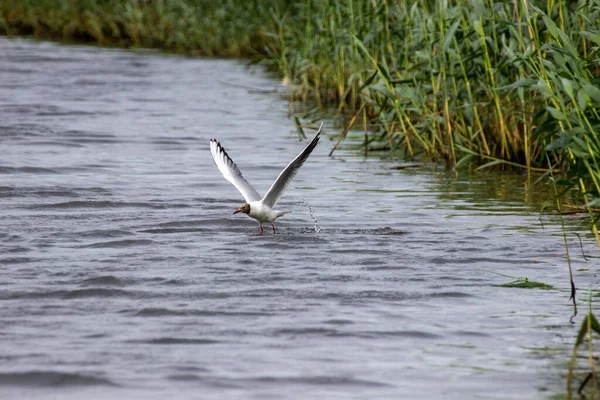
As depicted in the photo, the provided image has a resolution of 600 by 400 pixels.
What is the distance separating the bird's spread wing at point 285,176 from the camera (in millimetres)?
7688

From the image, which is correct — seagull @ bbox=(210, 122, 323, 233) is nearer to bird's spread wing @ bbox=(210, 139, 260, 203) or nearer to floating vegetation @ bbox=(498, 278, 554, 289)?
bird's spread wing @ bbox=(210, 139, 260, 203)

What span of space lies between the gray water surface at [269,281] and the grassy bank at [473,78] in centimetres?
42

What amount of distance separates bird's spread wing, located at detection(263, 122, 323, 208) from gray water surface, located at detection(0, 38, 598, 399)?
0.90ft

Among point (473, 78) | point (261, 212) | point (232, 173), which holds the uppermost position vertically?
point (473, 78)

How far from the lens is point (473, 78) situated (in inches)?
403

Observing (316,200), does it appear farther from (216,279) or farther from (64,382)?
(64,382)

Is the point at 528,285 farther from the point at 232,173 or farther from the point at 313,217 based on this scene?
the point at 232,173

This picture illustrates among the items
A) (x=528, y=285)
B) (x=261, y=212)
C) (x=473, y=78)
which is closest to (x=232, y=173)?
(x=261, y=212)

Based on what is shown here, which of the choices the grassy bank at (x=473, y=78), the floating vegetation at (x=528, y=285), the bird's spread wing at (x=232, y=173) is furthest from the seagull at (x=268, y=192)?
the floating vegetation at (x=528, y=285)

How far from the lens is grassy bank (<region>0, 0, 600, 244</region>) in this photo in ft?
21.5

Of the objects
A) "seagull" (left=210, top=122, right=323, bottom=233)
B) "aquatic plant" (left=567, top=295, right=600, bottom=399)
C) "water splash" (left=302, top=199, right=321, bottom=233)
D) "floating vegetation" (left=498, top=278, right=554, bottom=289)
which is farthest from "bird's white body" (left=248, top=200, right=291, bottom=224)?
"aquatic plant" (left=567, top=295, right=600, bottom=399)

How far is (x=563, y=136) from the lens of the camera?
6.03 metres

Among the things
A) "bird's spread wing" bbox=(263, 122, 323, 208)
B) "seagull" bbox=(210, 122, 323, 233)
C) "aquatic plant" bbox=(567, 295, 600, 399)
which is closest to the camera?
"aquatic plant" bbox=(567, 295, 600, 399)

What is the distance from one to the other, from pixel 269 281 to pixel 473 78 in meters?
4.22
